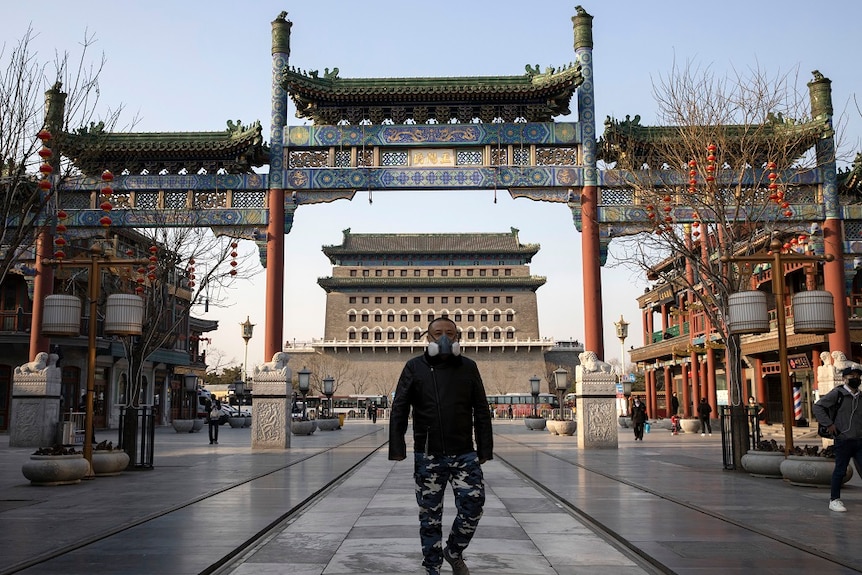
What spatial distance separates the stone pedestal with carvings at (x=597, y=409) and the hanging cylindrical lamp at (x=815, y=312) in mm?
8638

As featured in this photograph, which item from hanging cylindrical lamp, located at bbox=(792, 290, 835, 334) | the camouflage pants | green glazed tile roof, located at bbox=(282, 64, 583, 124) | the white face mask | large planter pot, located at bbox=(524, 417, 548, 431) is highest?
green glazed tile roof, located at bbox=(282, 64, 583, 124)

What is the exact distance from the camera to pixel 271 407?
21328mm

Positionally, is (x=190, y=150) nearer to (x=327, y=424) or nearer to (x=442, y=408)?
(x=327, y=424)

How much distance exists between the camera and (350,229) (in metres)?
94.1

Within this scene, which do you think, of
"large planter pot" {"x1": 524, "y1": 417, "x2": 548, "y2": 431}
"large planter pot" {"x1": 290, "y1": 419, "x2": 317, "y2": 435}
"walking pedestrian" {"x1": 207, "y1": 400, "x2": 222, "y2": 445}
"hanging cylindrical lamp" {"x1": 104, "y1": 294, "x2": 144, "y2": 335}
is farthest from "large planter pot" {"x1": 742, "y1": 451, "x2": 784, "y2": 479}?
"large planter pot" {"x1": 524, "y1": 417, "x2": 548, "y2": 431}

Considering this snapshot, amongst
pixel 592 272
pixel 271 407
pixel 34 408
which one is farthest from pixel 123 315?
pixel 592 272

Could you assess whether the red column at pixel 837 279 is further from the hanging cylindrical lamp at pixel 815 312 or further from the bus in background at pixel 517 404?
the bus in background at pixel 517 404

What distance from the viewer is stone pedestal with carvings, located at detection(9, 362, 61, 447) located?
21703mm

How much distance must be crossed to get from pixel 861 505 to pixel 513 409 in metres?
63.5

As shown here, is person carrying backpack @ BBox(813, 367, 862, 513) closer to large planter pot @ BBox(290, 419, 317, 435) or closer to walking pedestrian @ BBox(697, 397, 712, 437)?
walking pedestrian @ BBox(697, 397, 712, 437)

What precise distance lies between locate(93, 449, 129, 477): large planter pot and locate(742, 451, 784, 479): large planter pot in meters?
10.6

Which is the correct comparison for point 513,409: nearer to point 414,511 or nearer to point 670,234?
point 670,234

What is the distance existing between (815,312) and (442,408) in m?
8.65

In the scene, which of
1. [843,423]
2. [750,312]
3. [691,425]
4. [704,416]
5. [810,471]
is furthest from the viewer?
[691,425]
